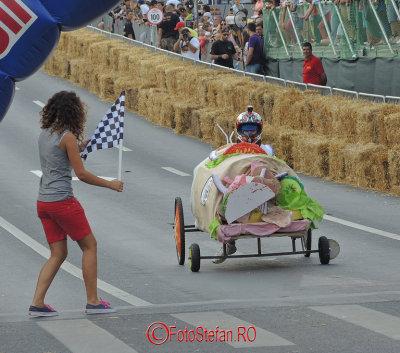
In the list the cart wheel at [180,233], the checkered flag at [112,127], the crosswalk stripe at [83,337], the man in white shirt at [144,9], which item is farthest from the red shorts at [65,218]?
the man in white shirt at [144,9]

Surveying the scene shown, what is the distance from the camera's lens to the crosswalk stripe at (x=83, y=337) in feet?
26.6

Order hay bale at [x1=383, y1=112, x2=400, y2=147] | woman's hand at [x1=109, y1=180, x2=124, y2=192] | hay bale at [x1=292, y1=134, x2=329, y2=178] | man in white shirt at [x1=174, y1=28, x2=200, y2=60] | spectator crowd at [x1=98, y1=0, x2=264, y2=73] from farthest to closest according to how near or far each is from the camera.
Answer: man in white shirt at [x1=174, y1=28, x2=200, y2=60] < spectator crowd at [x1=98, y1=0, x2=264, y2=73] < hay bale at [x1=292, y1=134, x2=329, y2=178] < hay bale at [x1=383, y1=112, x2=400, y2=147] < woman's hand at [x1=109, y1=180, x2=124, y2=192]

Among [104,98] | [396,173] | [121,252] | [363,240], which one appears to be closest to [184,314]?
[121,252]

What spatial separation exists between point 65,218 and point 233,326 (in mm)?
1725

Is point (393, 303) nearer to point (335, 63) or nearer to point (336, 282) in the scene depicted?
point (336, 282)

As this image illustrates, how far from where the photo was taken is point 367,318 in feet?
29.5

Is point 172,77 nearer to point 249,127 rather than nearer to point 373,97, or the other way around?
point 373,97

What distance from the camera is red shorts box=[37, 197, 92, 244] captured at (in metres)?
9.41

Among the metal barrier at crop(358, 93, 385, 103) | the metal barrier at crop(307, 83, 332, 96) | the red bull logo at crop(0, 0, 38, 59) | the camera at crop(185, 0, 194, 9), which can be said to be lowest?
the metal barrier at crop(307, 83, 332, 96)

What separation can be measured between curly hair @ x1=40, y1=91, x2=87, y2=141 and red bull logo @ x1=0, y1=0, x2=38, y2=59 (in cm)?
59

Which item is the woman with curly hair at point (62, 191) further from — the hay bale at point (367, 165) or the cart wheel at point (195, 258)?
the hay bale at point (367, 165)

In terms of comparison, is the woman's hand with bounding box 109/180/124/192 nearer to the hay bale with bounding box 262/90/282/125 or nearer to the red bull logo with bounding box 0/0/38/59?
the red bull logo with bounding box 0/0/38/59

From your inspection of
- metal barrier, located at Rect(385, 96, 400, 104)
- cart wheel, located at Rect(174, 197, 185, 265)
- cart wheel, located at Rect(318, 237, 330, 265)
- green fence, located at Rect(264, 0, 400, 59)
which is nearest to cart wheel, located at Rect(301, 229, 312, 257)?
cart wheel, located at Rect(318, 237, 330, 265)

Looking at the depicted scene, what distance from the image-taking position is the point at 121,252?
46.2ft
